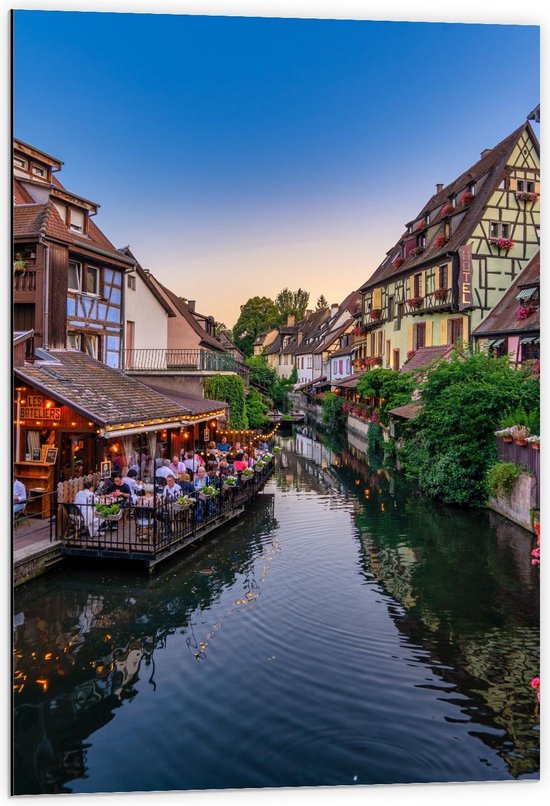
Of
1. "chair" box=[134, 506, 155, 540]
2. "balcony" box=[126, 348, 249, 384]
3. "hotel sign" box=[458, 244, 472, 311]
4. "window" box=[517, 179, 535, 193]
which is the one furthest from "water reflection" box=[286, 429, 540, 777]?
"window" box=[517, 179, 535, 193]

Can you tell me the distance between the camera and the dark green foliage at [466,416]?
596 inches

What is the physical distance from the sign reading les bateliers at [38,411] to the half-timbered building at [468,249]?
39.2ft

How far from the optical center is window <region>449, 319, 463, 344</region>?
78.5 ft

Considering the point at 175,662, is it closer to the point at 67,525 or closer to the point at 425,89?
the point at 67,525

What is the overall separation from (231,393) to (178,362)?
2.18m

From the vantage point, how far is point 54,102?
646cm

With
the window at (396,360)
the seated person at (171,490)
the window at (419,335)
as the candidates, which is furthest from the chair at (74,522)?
the window at (396,360)

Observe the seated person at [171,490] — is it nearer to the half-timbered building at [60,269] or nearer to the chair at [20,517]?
the chair at [20,517]

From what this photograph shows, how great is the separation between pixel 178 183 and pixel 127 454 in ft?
27.1

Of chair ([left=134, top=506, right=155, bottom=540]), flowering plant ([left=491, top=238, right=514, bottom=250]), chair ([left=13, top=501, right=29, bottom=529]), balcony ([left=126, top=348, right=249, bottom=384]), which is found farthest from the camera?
flowering plant ([left=491, top=238, right=514, bottom=250])

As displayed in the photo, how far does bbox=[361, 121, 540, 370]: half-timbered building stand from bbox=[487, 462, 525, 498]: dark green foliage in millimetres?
5633

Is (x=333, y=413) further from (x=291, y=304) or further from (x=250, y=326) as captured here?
(x=291, y=304)

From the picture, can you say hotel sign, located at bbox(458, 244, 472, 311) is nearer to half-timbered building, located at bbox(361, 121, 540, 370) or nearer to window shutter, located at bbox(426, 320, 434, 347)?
half-timbered building, located at bbox(361, 121, 540, 370)

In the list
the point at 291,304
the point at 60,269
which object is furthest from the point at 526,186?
the point at 291,304
